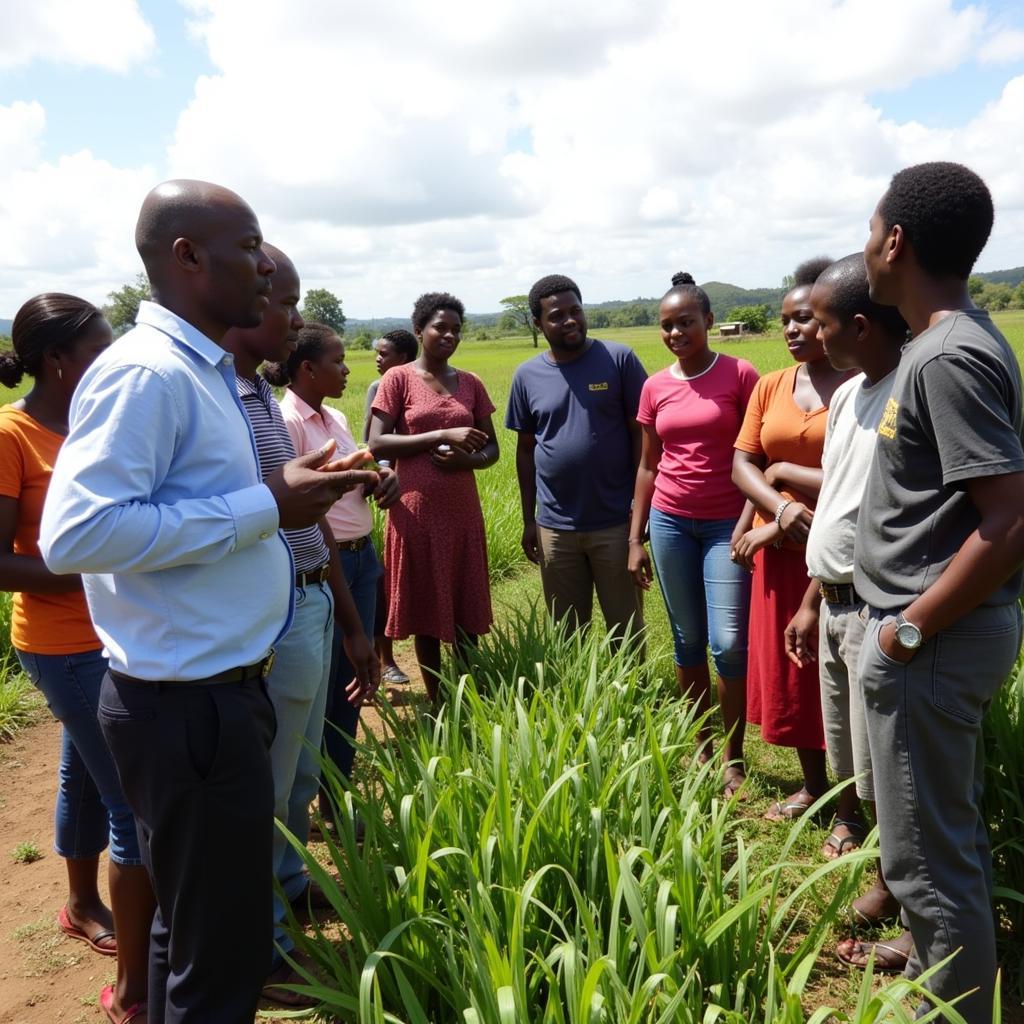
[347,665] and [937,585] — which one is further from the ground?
[937,585]

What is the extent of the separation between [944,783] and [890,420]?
830 millimetres

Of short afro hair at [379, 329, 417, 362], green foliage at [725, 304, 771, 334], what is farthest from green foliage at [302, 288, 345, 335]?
short afro hair at [379, 329, 417, 362]

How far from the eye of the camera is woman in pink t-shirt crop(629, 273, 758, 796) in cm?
356

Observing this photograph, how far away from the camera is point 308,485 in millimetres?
1814

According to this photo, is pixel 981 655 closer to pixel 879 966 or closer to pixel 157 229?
pixel 879 966

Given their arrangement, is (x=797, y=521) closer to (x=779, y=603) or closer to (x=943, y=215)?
(x=779, y=603)

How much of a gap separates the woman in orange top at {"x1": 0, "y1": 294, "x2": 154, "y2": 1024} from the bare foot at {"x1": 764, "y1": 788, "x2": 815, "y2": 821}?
87.4 inches

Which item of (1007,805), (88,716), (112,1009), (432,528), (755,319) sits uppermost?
(755,319)

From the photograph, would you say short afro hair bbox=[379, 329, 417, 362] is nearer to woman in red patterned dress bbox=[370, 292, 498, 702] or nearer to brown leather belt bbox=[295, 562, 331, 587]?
woman in red patterned dress bbox=[370, 292, 498, 702]

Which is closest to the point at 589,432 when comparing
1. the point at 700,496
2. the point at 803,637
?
the point at 700,496

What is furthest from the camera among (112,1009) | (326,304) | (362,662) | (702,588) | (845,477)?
(326,304)

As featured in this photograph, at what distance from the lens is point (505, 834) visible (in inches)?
84.1

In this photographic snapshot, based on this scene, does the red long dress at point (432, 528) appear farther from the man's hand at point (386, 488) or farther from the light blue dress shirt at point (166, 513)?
the light blue dress shirt at point (166, 513)

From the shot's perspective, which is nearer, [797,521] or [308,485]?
[308,485]
